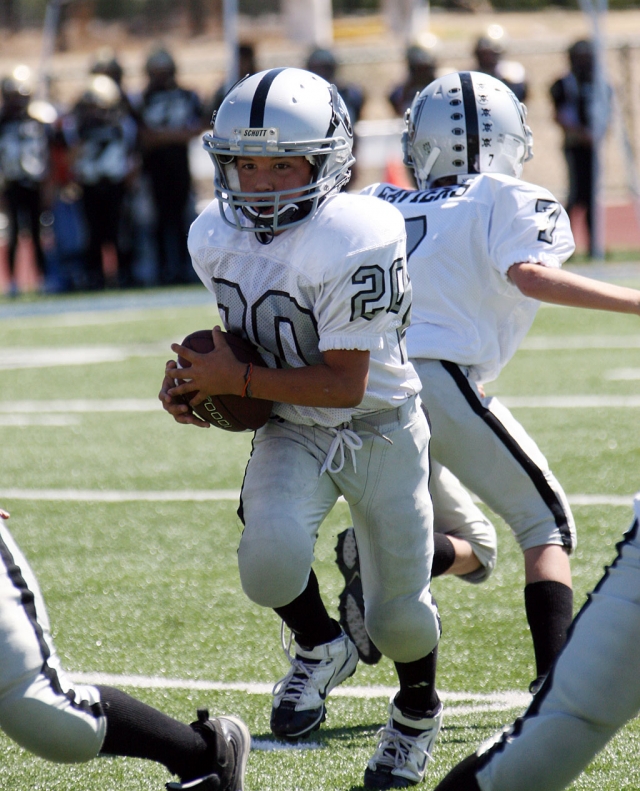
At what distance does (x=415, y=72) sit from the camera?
35.1 feet

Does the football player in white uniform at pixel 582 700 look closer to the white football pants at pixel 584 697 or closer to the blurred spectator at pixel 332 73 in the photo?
the white football pants at pixel 584 697

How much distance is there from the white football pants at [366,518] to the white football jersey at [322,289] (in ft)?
0.22

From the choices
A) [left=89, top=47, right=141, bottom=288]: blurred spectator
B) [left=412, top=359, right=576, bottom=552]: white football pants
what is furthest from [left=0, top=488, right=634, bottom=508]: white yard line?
[left=89, top=47, right=141, bottom=288]: blurred spectator

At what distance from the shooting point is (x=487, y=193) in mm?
2953

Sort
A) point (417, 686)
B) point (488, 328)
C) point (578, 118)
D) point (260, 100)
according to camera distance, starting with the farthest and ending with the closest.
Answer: point (578, 118)
point (488, 328)
point (417, 686)
point (260, 100)

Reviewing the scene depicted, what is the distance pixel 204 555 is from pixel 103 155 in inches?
289

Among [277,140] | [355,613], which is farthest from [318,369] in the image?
[355,613]

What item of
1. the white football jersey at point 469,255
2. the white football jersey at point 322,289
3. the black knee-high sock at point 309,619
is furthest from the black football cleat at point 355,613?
the white football jersey at point 322,289

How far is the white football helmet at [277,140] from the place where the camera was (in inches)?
96.5

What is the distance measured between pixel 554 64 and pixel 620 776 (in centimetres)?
2175

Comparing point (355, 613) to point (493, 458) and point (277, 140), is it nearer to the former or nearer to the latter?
point (493, 458)

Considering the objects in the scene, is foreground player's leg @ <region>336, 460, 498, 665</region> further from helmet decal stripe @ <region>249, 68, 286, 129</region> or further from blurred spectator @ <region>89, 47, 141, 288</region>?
blurred spectator @ <region>89, 47, 141, 288</region>

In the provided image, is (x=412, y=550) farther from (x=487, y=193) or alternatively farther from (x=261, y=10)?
(x=261, y=10)

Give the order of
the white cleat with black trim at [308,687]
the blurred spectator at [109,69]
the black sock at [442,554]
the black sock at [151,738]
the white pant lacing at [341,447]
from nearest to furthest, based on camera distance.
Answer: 1. the black sock at [151,738]
2. the white pant lacing at [341,447]
3. the white cleat with black trim at [308,687]
4. the black sock at [442,554]
5. the blurred spectator at [109,69]
